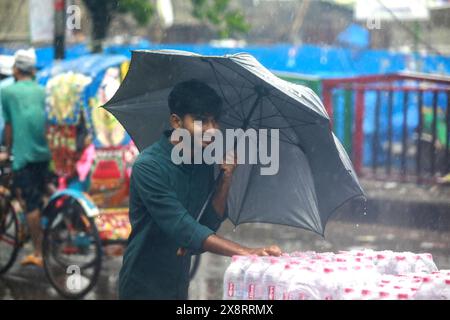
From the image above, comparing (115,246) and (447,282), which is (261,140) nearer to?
(447,282)

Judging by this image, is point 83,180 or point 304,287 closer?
point 304,287

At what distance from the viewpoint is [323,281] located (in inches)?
133

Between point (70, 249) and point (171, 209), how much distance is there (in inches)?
173

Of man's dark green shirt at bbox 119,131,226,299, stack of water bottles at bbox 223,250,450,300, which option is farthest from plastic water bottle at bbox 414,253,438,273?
man's dark green shirt at bbox 119,131,226,299

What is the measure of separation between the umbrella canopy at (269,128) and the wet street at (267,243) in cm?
346

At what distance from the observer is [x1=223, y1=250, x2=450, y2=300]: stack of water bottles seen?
3.32 m

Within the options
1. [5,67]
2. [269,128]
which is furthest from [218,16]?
[269,128]

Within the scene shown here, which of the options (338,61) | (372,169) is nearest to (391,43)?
(338,61)

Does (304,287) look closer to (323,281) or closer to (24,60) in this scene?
(323,281)

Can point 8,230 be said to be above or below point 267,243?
above

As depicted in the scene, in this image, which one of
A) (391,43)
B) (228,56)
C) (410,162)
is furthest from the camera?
(391,43)

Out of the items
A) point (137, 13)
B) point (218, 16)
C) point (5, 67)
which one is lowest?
point (5, 67)

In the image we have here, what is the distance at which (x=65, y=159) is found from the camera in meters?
8.38
